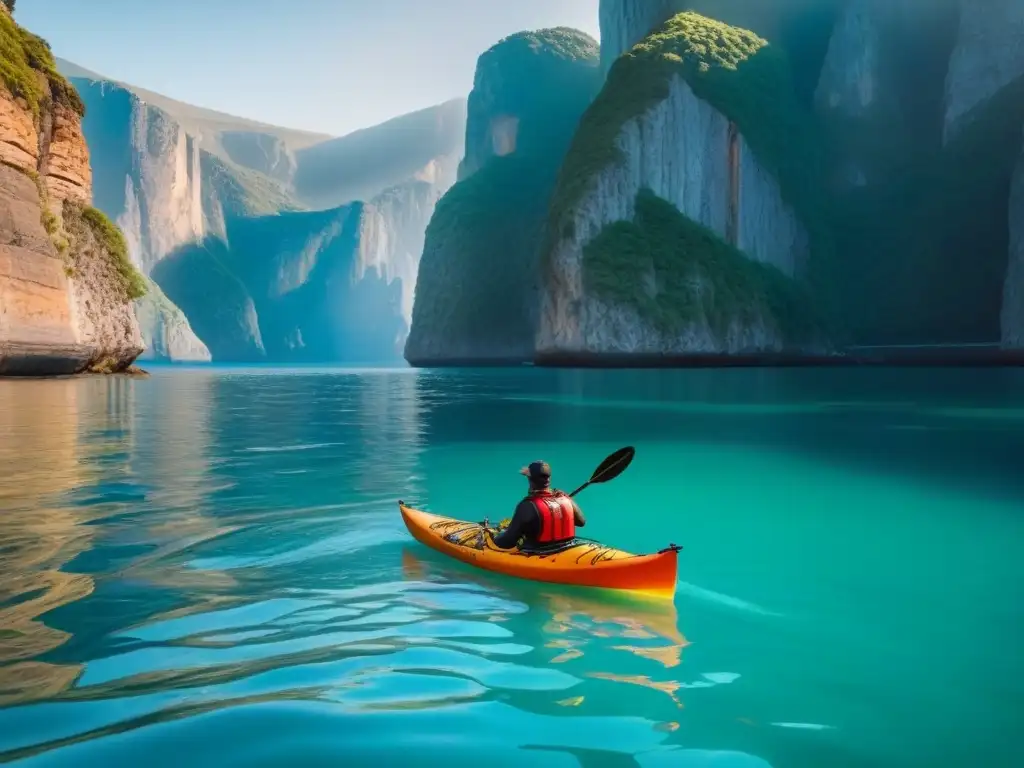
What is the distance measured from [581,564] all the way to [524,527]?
75 cm

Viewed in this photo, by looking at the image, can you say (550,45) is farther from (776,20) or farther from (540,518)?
(540,518)

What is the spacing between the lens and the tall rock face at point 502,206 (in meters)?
132

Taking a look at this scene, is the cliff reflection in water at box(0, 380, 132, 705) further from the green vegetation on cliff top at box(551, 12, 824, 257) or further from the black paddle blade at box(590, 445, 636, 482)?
Answer: the green vegetation on cliff top at box(551, 12, 824, 257)

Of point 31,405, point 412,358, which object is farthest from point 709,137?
point 31,405

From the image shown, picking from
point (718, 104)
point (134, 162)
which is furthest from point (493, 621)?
point (134, 162)

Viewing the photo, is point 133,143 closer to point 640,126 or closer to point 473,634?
point 640,126

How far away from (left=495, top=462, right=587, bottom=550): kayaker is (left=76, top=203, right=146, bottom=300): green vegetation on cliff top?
169ft

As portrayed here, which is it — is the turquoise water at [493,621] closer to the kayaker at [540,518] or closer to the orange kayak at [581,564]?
the orange kayak at [581,564]

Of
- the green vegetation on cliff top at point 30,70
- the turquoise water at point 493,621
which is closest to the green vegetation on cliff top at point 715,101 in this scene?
the green vegetation on cliff top at point 30,70

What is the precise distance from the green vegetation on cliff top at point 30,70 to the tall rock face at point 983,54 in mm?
99620

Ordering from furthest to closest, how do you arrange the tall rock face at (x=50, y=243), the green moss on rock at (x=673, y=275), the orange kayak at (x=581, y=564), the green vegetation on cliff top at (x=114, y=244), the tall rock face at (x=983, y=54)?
the tall rock face at (x=983, y=54), the green moss on rock at (x=673, y=275), the green vegetation on cliff top at (x=114, y=244), the tall rock face at (x=50, y=243), the orange kayak at (x=581, y=564)

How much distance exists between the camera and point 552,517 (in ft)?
29.0

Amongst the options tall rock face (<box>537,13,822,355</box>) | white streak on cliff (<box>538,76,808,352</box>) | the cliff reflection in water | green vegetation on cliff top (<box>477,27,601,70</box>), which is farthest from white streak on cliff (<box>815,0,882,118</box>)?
the cliff reflection in water

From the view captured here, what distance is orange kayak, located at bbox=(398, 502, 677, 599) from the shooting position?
26.6 ft
